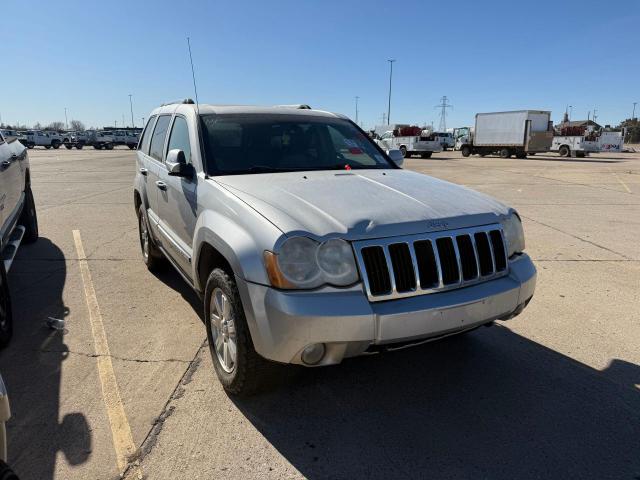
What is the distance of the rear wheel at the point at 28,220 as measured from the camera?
6637mm

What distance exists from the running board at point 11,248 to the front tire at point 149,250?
49.3 inches

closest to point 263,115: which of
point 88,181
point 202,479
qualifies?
point 202,479

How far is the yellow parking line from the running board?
77 centimetres

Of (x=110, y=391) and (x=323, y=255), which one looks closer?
(x=323, y=255)

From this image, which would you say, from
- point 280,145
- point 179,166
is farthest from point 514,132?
point 179,166

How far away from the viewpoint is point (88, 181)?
15914 millimetres

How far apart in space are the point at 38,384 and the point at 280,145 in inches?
97.1

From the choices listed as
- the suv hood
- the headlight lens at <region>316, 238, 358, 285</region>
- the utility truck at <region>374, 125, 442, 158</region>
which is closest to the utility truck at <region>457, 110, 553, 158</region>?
the utility truck at <region>374, 125, 442, 158</region>

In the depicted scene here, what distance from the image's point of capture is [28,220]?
6.77 metres

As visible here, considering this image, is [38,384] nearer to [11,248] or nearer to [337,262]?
[11,248]

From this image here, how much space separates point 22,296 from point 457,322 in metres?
4.35

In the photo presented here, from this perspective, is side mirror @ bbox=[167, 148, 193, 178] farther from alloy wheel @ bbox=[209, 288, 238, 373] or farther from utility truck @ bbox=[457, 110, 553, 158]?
utility truck @ bbox=[457, 110, 553, 158]

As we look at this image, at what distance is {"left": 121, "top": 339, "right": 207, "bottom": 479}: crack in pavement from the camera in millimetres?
2494

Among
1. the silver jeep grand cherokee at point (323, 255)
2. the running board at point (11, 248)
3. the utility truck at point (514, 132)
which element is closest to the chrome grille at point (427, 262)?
the silver jeep grand cherokee at point (323, 255)
